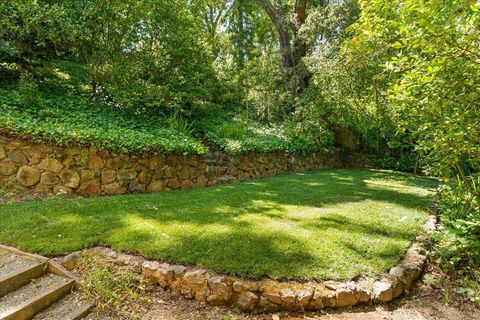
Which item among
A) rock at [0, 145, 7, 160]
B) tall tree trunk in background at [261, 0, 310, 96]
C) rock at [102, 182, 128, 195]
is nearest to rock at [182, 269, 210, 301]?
rock at [102, 182, 128, 195]

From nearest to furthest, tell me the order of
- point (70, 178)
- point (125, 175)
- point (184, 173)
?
point (70, 178)
point (125, 175)
point (184, 173)

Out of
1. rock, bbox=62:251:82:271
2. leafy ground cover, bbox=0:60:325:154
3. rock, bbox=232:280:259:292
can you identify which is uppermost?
leafy ground cover, bbox=0:60:325:154

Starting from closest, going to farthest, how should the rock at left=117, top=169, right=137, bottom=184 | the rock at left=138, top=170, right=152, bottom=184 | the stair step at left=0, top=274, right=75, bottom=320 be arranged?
the stair step at left=0, top=274, right=75, bottom=320 < the rock at left=117, top=169, right=137, bottom=184 < the rock at left=138, top=170, right=152, bottom=184

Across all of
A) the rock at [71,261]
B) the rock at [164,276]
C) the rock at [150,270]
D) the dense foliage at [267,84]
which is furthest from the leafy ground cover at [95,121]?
the rock at [164,276]

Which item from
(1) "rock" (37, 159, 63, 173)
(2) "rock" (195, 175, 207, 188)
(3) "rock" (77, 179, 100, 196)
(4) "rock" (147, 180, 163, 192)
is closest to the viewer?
(1) "rock" (37, 159, 63, 173)

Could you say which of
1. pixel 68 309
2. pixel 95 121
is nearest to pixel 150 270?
pixel 68 309

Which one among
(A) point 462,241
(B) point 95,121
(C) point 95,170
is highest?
(B) point 95,121

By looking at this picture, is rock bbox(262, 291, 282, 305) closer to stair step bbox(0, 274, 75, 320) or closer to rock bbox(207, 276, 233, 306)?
rock bbox(207, 276, 233, 306)

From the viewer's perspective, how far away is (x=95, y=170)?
17.8ft

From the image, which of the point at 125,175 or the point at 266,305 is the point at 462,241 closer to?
the point at 266,305

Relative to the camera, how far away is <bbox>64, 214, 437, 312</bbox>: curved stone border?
8.96 feet

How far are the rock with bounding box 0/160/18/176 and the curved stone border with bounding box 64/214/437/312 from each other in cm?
280

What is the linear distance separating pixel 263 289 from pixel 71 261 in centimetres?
200

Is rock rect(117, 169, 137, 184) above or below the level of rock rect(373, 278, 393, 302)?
above
